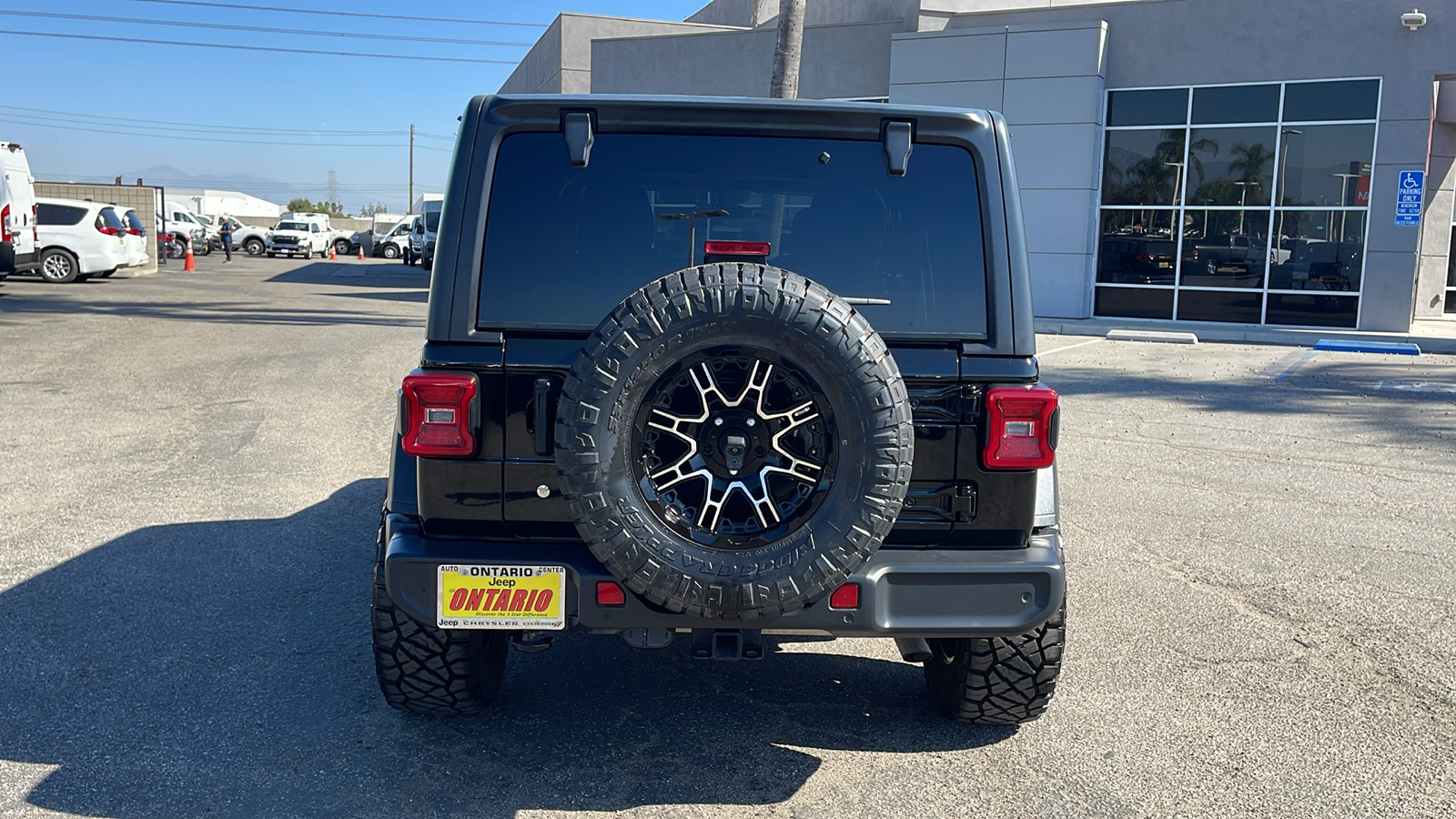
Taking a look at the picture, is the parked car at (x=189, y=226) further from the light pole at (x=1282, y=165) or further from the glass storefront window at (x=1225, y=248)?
the light pole at (x=1282, y=165)

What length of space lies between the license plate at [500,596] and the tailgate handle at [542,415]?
34 cm

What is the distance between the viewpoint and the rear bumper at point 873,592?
336cm

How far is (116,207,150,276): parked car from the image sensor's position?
88.9 feet

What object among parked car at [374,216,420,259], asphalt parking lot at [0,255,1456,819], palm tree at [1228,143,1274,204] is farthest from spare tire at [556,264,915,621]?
parked car at [374,216,420,259]

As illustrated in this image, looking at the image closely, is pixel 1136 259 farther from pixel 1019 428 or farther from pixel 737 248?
pixel 737 248

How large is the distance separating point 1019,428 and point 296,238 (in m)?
50.0

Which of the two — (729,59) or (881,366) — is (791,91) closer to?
(729,59)

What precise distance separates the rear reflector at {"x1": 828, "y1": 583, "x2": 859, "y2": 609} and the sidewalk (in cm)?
1733

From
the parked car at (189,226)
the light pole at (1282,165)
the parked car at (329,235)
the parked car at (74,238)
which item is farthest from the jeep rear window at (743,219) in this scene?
the parked car at (329,235)

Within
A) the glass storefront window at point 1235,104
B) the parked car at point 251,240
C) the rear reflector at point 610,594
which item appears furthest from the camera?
the parked car at point 251,240

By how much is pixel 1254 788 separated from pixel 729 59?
2505 cm

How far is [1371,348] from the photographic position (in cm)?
1772

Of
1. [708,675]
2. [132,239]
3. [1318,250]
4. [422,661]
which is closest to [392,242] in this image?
[132,239]

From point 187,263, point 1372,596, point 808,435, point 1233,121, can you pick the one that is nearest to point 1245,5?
point 1233,121
